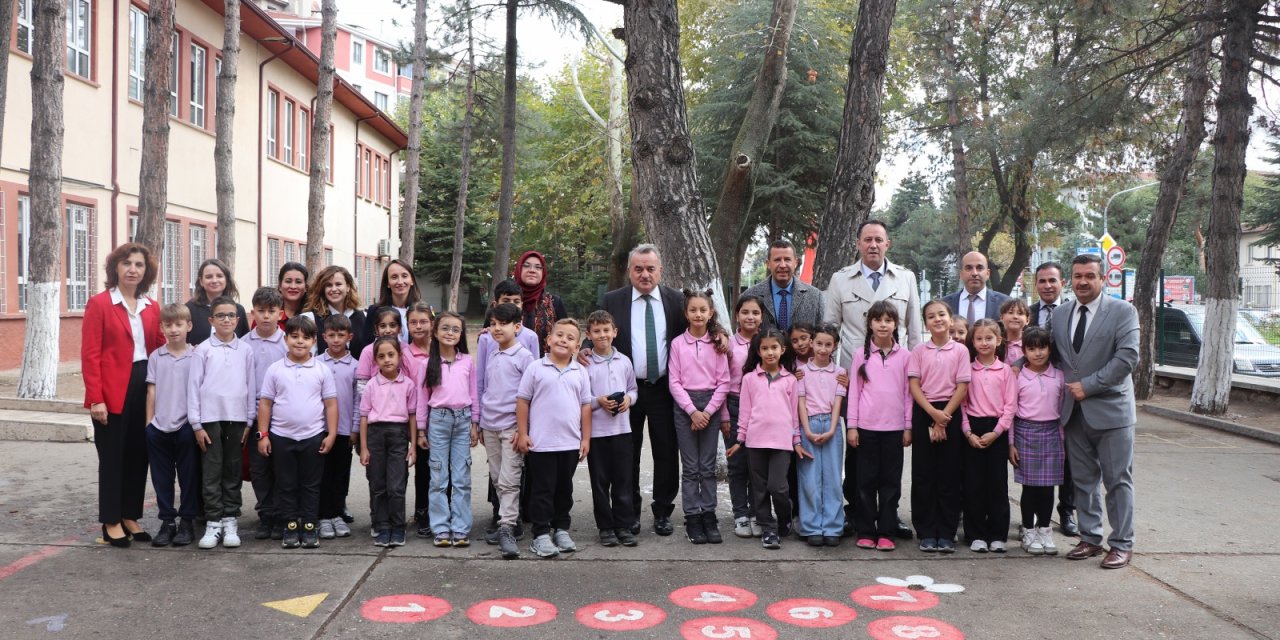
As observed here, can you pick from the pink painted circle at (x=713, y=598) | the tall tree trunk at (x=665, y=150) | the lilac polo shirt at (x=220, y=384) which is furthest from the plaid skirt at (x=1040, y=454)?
the lilac polo shirt at (x=220, y=384)

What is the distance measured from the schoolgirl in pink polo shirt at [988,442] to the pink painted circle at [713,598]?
5.83 feet

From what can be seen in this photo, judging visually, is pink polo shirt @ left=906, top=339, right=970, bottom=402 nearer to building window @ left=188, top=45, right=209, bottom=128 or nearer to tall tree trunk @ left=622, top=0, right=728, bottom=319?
tall tree trunk @ left=622, top=0, right=728, bottom=319

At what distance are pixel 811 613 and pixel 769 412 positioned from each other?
60.9 inches

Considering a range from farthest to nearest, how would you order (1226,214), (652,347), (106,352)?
(1226,214) → (652,347) → (106,352)

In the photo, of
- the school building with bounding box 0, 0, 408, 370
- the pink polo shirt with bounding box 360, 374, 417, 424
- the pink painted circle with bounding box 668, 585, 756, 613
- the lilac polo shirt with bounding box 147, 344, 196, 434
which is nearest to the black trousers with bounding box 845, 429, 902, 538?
the pink painted circle with bounding box 668, 585, 756, 613

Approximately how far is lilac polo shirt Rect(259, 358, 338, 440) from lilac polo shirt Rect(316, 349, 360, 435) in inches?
5.4

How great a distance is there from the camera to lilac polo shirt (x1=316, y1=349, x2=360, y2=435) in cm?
615

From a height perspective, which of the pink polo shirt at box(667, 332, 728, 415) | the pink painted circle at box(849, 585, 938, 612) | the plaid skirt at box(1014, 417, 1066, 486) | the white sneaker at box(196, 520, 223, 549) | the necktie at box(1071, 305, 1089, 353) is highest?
the necktie at box(1071, 305, 1089, 353)

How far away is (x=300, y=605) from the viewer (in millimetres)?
4762

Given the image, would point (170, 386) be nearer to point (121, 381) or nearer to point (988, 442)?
point (121, 381)

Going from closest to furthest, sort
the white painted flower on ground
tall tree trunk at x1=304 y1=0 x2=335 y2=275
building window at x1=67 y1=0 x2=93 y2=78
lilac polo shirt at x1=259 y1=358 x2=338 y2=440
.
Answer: the white painted flower on ground < lilac polo shirt at x1=259 y1=358 x2=338 y2=440 < building window at x1=67 y1=0 x2=93 y2=78 < tall tree trunk at x1=304 y1=0 x2=335 y2=275

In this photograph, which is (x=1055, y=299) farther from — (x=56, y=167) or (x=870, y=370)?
(x=56, y=167)

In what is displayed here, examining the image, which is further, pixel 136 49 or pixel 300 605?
pixel 136 49

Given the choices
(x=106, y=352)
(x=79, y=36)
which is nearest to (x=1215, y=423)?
(x=106, y=352)
